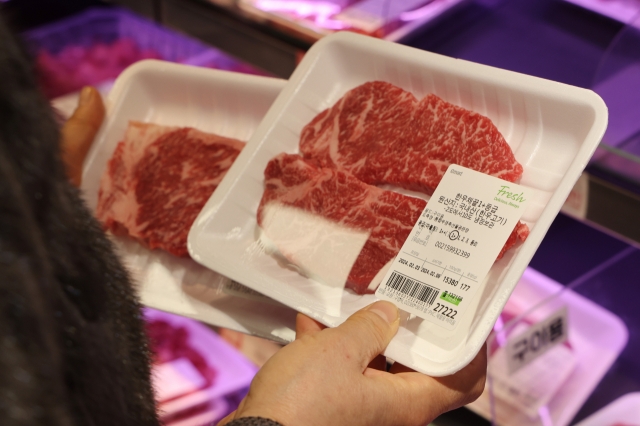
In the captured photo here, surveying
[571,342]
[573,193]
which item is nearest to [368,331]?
[573,193]

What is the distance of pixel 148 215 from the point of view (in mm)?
1325

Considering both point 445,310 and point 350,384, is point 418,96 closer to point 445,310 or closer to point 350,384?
point 445,310

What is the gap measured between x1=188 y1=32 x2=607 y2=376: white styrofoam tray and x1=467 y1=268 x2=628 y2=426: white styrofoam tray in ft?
1.57

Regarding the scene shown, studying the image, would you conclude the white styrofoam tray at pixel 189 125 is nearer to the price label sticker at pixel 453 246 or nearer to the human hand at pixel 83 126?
the human hand at pixel 83 126

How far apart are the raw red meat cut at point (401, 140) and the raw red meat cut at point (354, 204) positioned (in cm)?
4

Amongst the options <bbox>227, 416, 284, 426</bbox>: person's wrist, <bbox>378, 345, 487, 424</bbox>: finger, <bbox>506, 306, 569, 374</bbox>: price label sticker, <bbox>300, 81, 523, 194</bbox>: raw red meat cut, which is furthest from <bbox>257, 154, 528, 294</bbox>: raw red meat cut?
<bbox>506, 306, 569, 374</bbox>: price label sticker

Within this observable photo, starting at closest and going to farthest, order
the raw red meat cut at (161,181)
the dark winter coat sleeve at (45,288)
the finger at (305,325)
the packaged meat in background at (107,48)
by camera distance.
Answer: the dark winter coat sleeve at (45,288) → the finger at (305,325) → the raw red meat cut at (161,181) → the packaged meat in background at (107,48)

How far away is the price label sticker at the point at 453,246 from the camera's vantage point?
89 cm

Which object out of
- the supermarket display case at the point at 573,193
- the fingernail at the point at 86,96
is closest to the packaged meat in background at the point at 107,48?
the supermarket display case at the point at 573,193

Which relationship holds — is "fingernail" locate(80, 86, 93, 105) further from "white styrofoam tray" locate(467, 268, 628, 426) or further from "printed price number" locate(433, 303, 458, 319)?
"white styrofoam tray" locate(467, 268, 628, 426)

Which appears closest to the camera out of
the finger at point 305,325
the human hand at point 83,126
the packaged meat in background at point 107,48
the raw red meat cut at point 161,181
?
the finger at point 305,325

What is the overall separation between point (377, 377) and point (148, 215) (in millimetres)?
695

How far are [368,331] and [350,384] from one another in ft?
0.29

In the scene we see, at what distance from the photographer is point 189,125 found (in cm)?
150
